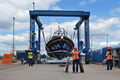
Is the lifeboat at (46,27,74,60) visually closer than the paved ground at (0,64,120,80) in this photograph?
No

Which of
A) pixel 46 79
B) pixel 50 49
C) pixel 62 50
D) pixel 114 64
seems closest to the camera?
pixel 46 79

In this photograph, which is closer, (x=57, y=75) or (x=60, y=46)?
(x=57, y=75)

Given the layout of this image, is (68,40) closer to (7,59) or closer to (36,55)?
(36,55)

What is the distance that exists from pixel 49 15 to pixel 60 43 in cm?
411

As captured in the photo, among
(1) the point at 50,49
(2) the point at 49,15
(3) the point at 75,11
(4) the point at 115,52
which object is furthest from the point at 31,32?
(4) the point at 115,52

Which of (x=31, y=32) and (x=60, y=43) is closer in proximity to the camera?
(x=31, y=32)

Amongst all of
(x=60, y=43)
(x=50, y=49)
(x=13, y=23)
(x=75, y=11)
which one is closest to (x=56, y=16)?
(x=75, y=11)

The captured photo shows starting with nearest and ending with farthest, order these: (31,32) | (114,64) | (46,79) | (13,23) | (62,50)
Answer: (46,79)
(114,64)
(31,32)
(62,50)
(13,23)

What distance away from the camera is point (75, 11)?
62.5 feet

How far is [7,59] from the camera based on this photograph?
19.3 metres

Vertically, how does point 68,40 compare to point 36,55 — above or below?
above

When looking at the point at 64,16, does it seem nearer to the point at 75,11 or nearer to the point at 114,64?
the point at 75,11

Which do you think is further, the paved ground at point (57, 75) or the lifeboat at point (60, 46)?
the lifeboat at point (60, 46)

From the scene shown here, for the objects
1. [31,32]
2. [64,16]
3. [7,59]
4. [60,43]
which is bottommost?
[7,59]
